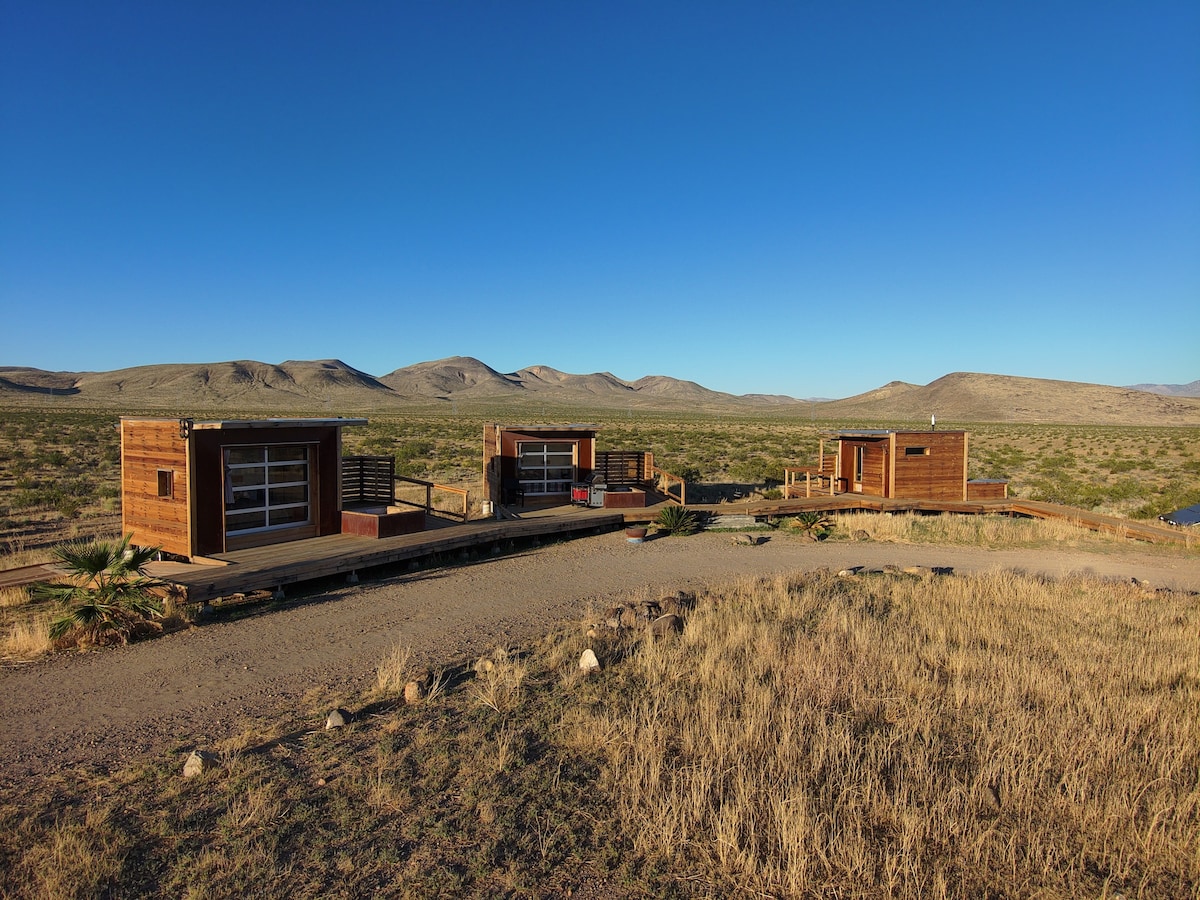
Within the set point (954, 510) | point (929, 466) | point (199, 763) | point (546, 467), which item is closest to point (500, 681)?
point (199, 763)

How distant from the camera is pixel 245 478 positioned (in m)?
12.9

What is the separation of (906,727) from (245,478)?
37.7 ft

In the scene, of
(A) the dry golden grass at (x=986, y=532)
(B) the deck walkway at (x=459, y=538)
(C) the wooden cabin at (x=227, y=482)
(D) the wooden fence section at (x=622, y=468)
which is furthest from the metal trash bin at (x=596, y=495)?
(C) the wooden cabin at (x=227, y=482)

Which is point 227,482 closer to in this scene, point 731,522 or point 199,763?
point 199,763

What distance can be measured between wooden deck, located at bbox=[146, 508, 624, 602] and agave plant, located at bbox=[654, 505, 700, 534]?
5.09 ft

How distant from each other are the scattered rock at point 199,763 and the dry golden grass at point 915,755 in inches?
112

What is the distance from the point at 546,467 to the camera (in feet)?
64.2

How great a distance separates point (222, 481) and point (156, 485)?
48.6 inches

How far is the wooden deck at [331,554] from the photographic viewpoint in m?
9.98

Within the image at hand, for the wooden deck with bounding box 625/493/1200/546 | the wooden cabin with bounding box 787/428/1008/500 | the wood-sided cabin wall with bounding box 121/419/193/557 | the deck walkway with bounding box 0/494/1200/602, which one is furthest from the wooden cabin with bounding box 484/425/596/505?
the wood-sided cabin wall with bounding box 121/419/193/557

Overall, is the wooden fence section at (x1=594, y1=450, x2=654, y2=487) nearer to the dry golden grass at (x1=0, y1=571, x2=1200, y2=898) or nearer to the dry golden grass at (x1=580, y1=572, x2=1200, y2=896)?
the dry golden grass at (x1=580, y1=572, x2=1200, y2=896)

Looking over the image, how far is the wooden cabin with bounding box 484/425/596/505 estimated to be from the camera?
61.0 ft

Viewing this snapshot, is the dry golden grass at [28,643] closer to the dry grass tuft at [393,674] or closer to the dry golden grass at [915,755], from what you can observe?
Result: the dry grass tuft at [393,674]

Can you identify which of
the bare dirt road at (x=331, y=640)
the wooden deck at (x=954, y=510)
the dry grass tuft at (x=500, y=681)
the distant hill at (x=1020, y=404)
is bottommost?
the bare dirt road at (x=331, y=640)
